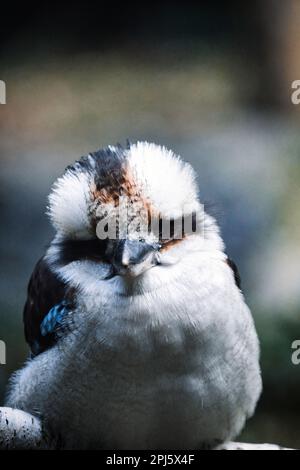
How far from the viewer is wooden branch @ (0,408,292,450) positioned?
1253mm

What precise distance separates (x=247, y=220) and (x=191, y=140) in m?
0.25

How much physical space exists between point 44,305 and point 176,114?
2.22 ft

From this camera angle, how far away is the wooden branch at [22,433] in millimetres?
1253

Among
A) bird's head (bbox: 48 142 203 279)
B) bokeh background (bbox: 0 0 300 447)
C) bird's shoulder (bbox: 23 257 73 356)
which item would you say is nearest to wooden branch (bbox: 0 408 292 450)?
bird's shoulder (bbox: 23 257 73 356)

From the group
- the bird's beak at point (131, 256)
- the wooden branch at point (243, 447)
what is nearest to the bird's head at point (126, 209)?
the bird's beak at point (131, 256)

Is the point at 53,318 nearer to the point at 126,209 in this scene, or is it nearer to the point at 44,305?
the point at 44,305

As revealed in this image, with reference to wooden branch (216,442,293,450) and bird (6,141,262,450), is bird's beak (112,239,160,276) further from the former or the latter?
wooden branch (216,442,293,450)

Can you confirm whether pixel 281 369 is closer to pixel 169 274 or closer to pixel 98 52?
pixel 169 274

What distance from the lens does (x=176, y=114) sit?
73.9 inches

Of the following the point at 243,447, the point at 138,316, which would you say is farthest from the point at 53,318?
the point at 243,447

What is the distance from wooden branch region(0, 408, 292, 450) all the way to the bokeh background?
46cm
